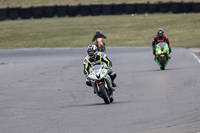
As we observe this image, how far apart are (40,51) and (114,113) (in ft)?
69.5

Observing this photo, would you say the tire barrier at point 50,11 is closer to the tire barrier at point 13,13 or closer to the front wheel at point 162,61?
the tire barrier at point 13,13

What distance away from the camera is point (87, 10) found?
148ft

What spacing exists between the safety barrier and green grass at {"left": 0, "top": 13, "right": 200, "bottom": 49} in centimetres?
61

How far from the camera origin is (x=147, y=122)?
7.73 meters

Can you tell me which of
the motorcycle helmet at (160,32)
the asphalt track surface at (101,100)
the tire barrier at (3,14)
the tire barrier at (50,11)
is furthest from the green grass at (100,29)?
the asphalt track surface at (101,100)

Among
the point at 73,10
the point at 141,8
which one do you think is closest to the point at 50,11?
the point at 73,10

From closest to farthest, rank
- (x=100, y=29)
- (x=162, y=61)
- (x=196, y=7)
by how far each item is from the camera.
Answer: (x=162, y=61)
(x=100, y=29)
(x=196, y=7)

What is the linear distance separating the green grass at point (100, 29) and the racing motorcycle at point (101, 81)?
20.6 metres

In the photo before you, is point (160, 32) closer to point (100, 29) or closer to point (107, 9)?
point (100, 29)

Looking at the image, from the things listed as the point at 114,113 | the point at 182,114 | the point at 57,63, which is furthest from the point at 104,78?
the point at 57,63

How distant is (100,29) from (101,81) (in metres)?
31.8

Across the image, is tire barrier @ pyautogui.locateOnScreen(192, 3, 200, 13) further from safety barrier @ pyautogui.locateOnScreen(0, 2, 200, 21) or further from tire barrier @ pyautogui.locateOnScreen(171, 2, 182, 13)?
tire barrier @ pyautogui.locateOnScreen(171, 2, 182, 13)

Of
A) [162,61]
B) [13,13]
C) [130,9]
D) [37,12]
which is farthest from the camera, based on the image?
[13,13]

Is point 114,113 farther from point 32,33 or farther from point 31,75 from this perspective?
point 32,33
